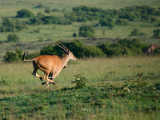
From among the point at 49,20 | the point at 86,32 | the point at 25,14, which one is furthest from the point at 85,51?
the point at 25,14

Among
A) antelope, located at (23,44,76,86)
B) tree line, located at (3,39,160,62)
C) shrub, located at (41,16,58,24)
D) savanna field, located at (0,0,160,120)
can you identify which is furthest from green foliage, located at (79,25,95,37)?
antelope, located at (23,44,76,86)

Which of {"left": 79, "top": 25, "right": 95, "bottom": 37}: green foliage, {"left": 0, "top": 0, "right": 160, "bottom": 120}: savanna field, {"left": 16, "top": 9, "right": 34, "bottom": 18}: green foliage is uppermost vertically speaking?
{"left": 0, "top": 0, "right": 160, "bottom": 120}: savanna field

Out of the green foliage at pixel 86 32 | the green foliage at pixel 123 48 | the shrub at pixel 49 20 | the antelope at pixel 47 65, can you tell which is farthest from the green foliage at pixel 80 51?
the shrub at pixel 49 20

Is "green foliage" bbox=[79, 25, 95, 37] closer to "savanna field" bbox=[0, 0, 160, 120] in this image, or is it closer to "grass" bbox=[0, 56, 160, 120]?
"savanna field" bbox=[0, 0, 160, 120]

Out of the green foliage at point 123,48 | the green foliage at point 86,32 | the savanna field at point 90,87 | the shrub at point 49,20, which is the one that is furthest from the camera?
the shrub at point 49,20

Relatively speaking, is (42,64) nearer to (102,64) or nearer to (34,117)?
(34,117)

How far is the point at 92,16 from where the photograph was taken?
62625mm

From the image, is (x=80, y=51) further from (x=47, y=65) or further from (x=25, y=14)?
(x=25, y=14)

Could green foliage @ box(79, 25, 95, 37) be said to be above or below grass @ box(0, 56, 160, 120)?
below

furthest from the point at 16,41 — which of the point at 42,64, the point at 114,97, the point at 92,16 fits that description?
the point at 114,97

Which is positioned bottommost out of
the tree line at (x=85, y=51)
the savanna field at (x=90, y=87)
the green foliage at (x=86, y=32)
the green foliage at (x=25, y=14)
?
the green foliage at (x=86, y=32)

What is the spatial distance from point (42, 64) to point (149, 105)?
12.5 feet

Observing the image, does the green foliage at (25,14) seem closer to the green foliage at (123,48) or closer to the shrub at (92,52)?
the green foliage at (123,48)

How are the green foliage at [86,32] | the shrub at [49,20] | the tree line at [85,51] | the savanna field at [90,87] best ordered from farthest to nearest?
the shrub at [49,20], the green foliage at [86,32], the tree line at [85,51], the savanna field at [90,87]
